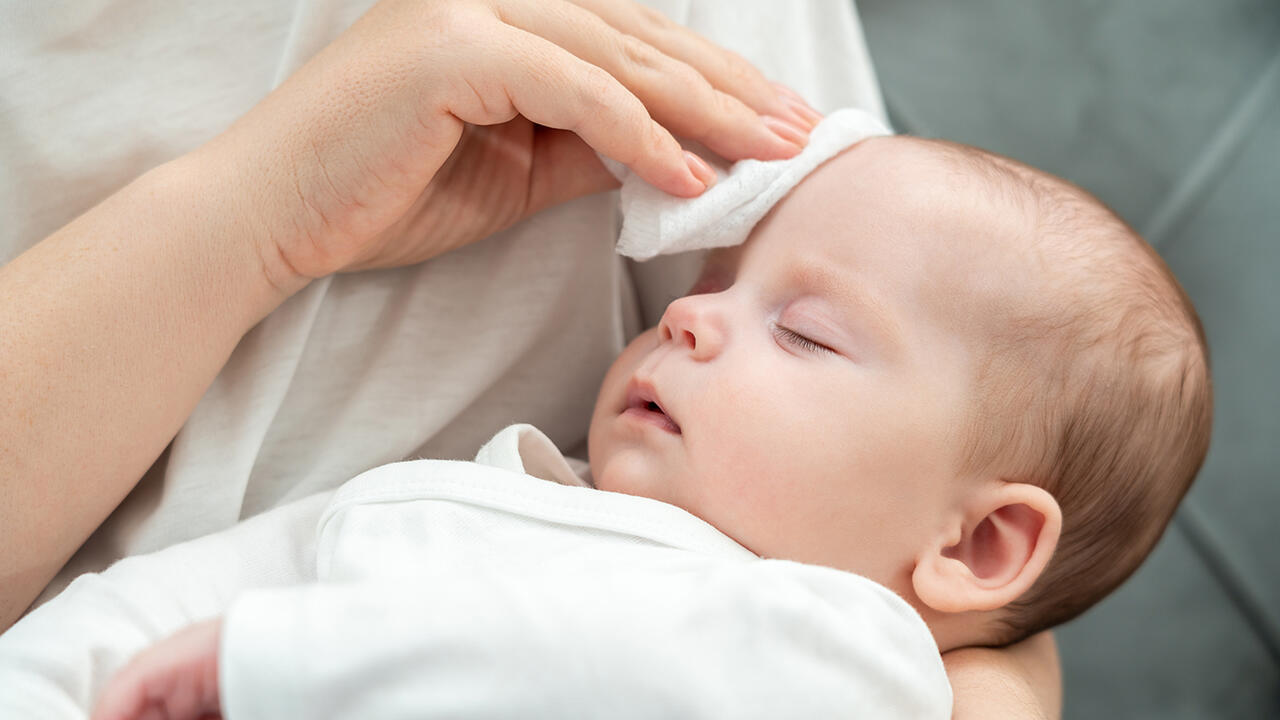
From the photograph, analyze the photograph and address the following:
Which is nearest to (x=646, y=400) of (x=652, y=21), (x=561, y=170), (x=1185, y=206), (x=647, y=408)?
(x=647, y=408)

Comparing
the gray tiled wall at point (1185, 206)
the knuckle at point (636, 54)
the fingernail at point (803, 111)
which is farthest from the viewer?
the gray tiled wall at point (1185, 206)

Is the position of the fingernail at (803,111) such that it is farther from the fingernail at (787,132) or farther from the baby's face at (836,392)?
the baby's face at (836,392)

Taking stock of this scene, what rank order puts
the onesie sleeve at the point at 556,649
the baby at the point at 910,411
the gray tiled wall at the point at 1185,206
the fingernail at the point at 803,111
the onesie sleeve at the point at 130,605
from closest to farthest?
the onesie sleeve at the point at 556,649
the onesie sleeve at the point at 130,605
the baby at the point at 910,411
the fingernail at the point at 803,111
the gray tiled wall at the point at 1185,206

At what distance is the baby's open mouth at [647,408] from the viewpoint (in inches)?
36.6

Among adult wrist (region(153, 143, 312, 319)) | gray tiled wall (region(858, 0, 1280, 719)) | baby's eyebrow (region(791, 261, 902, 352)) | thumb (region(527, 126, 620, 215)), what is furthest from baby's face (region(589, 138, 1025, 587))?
gray tiled wall (region(858, 0, 1280, 719))

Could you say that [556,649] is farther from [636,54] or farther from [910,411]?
[636,54]

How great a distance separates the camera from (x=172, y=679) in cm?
65

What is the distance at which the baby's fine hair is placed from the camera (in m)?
0.90

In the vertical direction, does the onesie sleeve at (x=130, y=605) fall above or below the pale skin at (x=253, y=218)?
below

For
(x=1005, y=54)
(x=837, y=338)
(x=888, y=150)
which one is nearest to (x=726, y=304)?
(x=837, y=338)

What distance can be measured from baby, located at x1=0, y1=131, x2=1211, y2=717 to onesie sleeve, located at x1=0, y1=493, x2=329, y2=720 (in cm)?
2

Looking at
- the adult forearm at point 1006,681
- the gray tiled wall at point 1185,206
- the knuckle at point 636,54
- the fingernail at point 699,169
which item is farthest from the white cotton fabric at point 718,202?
the gray tiled wall at point 1185,206

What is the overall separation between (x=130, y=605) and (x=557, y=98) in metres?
0.59

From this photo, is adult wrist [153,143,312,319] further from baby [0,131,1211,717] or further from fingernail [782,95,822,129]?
fingernail [782,95,822,129]
